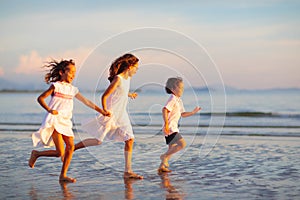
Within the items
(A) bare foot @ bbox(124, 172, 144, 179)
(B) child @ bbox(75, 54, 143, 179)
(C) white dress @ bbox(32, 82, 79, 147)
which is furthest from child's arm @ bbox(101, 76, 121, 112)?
(A) bare foot @ bbox(124, 172, 144, 179)

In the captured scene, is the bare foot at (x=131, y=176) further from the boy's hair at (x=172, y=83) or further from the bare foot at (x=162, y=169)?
the boy's hair at (x=172, y=83)

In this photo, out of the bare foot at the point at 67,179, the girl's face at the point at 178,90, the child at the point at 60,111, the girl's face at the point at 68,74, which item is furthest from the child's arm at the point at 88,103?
the girl's face at the point at 178,90

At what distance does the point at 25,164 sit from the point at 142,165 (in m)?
1.97

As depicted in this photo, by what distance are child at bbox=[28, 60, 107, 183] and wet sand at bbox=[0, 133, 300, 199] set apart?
403mm

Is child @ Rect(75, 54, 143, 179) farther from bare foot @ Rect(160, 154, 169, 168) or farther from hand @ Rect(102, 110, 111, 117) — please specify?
bare foot @ Rect(160, 154, 169, 168)

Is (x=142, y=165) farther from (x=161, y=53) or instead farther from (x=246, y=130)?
(x=246, y=130)

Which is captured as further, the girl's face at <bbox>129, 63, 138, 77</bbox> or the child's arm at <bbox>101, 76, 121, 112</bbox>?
the girl's face at <bbox>129, 63, 138, 77</bbox>

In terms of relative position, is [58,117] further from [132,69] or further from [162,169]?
[162,169]

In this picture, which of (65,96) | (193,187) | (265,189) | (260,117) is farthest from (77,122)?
(260,117)

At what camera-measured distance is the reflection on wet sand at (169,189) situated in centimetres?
608

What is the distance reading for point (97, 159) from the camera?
29.2ft

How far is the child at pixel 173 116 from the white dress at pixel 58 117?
5.33 ft

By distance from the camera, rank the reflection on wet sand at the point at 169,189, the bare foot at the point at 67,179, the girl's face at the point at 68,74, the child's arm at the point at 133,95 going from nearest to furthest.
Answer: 1. the reflection on wet sand at the point at 169,189
2. the bare foot at the point at 67,179
3. the girl's face at the point at 68,74
4. the child's arm at the point at 133,95

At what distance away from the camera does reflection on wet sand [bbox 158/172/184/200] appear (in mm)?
6078
